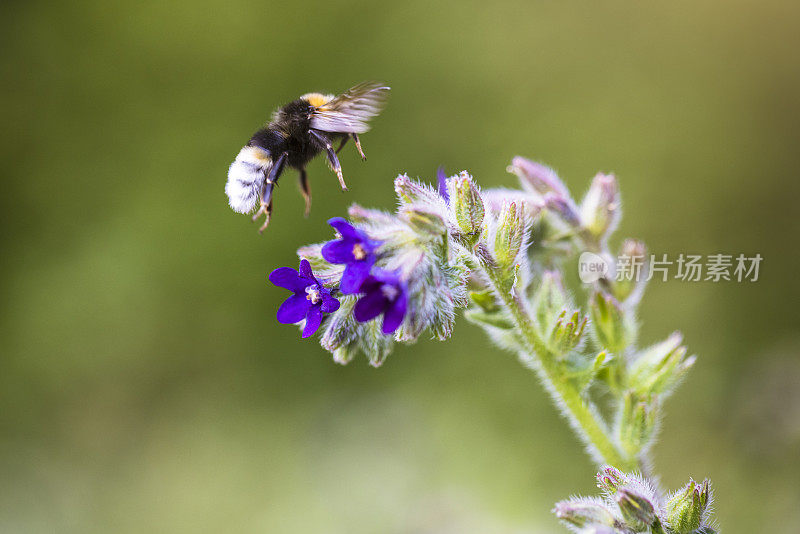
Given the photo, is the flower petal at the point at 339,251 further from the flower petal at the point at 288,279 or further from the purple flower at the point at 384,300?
the flower petal at the point at 288,279

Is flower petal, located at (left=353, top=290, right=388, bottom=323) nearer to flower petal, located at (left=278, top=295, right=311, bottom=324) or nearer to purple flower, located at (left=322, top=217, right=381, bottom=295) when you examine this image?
purple flower, located at (left=322, top=217, right=381, bottom=295)

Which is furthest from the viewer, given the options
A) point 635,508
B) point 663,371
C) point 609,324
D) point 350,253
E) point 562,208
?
point 562,208

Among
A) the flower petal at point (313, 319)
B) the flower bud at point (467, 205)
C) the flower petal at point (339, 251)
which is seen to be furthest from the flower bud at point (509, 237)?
the flower petal at point (313, 319)

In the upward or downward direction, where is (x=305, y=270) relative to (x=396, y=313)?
upward

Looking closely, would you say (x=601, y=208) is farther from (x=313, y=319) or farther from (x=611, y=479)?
(x=313, y=319)

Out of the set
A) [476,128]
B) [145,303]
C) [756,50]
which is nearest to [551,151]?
[476,128]

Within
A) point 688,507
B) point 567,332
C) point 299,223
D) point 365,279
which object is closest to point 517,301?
point 567,332

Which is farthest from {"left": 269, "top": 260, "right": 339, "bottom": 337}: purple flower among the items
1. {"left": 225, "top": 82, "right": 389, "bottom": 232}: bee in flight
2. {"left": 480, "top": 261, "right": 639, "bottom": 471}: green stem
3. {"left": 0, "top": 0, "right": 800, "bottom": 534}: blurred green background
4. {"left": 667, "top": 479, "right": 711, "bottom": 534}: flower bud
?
{"left": 0, "top": 0, "right": 800, "bottom": 534}: blurred green background
